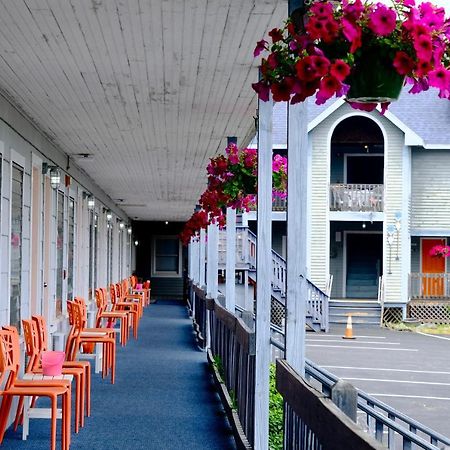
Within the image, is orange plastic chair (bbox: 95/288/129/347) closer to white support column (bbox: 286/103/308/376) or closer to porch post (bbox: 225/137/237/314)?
porch post (bbox: 225/137/237/314)

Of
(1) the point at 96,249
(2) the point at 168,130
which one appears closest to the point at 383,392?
(2) the point at 168,130

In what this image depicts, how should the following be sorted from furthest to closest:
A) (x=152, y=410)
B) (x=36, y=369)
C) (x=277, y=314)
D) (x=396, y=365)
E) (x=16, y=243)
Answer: (x=277, y=314), (x=396, y=365), (x=16, y=243), (x=152, y=410), (x=36, y=369)

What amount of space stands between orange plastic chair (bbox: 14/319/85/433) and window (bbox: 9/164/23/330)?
925mm

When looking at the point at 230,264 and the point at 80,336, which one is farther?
the point at 230,264

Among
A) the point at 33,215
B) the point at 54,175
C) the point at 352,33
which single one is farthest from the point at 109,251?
the point at 352,33

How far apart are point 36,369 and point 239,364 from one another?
62.5 inches

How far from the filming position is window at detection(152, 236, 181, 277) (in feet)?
115

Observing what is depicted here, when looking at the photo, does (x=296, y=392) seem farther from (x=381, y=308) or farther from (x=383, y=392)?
(x=381, y=308)

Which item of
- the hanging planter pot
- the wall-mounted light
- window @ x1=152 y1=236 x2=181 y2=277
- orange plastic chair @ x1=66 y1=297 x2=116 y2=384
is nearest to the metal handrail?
the hanging planter pot

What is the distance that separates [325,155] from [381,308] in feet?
14.2

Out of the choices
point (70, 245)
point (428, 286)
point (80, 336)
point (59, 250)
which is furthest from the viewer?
point (428, 286)

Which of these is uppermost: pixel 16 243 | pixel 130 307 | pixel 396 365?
pixel 16 243

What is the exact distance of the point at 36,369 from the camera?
295 inches

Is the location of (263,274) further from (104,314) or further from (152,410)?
(104,314)
